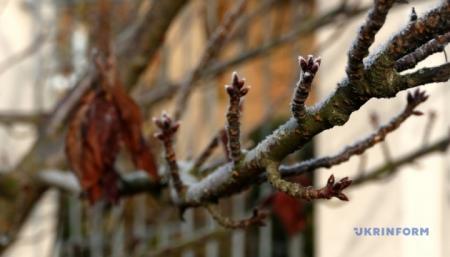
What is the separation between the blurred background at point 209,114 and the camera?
1652 millimetres

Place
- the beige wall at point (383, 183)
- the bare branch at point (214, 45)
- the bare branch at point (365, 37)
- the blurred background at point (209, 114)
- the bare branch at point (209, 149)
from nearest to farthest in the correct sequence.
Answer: the bare branch at point (365, 37)
the bare branch at point (209, 149)
the bare branch at point (214, 45)
the beige wall at point (383, 183)
the blurred background at point (209, 114)

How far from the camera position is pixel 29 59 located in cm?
271

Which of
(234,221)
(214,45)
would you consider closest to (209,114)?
(214,45)

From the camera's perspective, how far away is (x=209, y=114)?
256 cm

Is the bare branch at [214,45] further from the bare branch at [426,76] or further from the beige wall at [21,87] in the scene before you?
the beige wall at [21,87]

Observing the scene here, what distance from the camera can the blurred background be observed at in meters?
1.65

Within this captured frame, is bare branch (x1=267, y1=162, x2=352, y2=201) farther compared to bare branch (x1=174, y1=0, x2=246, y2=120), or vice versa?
bare branch (x1=174, y1=0, x2=246, y2=120)

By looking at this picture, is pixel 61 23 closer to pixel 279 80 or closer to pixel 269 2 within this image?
pixel 279 80

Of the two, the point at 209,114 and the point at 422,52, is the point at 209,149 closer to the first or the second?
the point at 422,52

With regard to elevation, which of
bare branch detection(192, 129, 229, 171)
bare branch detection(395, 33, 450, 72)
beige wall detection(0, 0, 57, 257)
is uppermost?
beige wall detection(0, 0, 57, 257)

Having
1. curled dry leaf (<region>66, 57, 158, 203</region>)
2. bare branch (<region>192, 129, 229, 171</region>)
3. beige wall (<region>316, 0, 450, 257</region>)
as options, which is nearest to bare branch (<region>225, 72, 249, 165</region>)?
bare branch (<region>192, 129, 229, 171</region>)

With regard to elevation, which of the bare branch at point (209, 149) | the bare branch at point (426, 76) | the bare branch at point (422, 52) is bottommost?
the bare branch at point (426, 76)

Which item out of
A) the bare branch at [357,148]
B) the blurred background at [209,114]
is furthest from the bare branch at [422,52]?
the blurred background at [209,114]

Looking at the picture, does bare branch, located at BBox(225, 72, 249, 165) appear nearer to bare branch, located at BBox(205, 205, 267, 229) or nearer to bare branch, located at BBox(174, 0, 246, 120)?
bare branch, located at BBox(205, 205, 267, 229)
